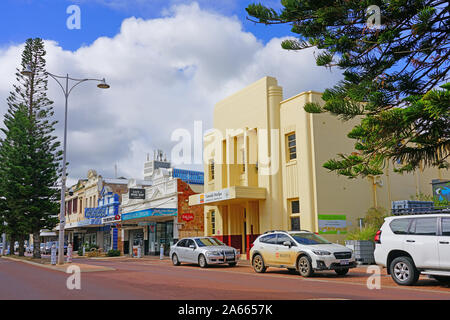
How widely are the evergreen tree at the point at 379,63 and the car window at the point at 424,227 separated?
70.7 inches

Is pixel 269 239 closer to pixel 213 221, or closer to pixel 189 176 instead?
pixel 213 221

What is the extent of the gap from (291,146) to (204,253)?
7475mm

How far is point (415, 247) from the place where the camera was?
11750 millimetres

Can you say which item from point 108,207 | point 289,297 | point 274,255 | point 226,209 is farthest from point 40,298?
point 108,207

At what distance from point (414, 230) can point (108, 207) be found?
3764cm

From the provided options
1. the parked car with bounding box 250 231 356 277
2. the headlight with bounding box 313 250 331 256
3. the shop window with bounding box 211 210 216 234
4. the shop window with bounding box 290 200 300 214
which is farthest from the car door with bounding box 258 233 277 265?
the shop window with bounding box 211 210 216 234

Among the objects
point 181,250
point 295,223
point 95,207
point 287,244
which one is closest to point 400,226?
point 287,244

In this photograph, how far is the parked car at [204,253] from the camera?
2050cm

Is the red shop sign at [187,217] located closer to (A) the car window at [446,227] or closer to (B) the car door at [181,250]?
(B) the car door at [181,250]

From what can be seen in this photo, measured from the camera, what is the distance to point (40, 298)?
10320 mm

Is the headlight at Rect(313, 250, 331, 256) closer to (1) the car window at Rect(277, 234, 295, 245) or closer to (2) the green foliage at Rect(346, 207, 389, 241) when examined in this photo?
(1) the car window at Rect(277, 234, 295, 245)

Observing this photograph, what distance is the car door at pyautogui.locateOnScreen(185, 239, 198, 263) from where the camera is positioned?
21.4 meters

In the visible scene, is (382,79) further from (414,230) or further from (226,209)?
(226,209)

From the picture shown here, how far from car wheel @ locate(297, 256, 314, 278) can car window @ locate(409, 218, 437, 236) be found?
3776 millimetres
